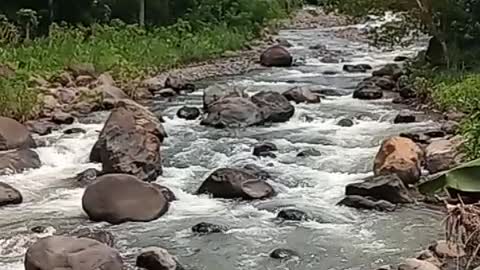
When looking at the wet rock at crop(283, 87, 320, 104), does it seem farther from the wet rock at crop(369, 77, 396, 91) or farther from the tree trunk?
the tree trunk

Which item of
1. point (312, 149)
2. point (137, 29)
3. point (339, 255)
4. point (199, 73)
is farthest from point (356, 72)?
point (339, 255)

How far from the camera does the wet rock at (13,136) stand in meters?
12.0

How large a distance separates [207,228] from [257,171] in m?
2.42

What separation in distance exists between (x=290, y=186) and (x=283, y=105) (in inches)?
191

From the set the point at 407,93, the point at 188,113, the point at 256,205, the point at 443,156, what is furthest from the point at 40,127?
the point at 407,93

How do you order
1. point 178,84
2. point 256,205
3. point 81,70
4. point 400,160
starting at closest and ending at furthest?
point 256,205 → point 400,160 → point 81,70 → point 178,84

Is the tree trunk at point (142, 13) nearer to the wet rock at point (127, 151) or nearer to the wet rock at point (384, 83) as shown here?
the wet rock at point (384, 83)

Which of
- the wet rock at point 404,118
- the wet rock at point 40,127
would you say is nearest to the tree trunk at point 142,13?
the wet rock at point 40,127

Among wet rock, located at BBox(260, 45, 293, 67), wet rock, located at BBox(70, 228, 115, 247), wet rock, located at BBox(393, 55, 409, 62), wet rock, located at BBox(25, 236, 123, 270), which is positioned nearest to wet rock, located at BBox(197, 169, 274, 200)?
wet rock, located at BBox(70, 228, 115, 247)

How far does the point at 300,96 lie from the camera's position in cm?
1664

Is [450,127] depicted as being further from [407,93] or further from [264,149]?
[407,93]

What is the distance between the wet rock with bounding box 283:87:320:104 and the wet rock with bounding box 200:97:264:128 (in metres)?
1.69

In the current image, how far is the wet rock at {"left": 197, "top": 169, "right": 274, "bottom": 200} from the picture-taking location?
9.90 metres

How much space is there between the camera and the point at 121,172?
10492 millimetres
